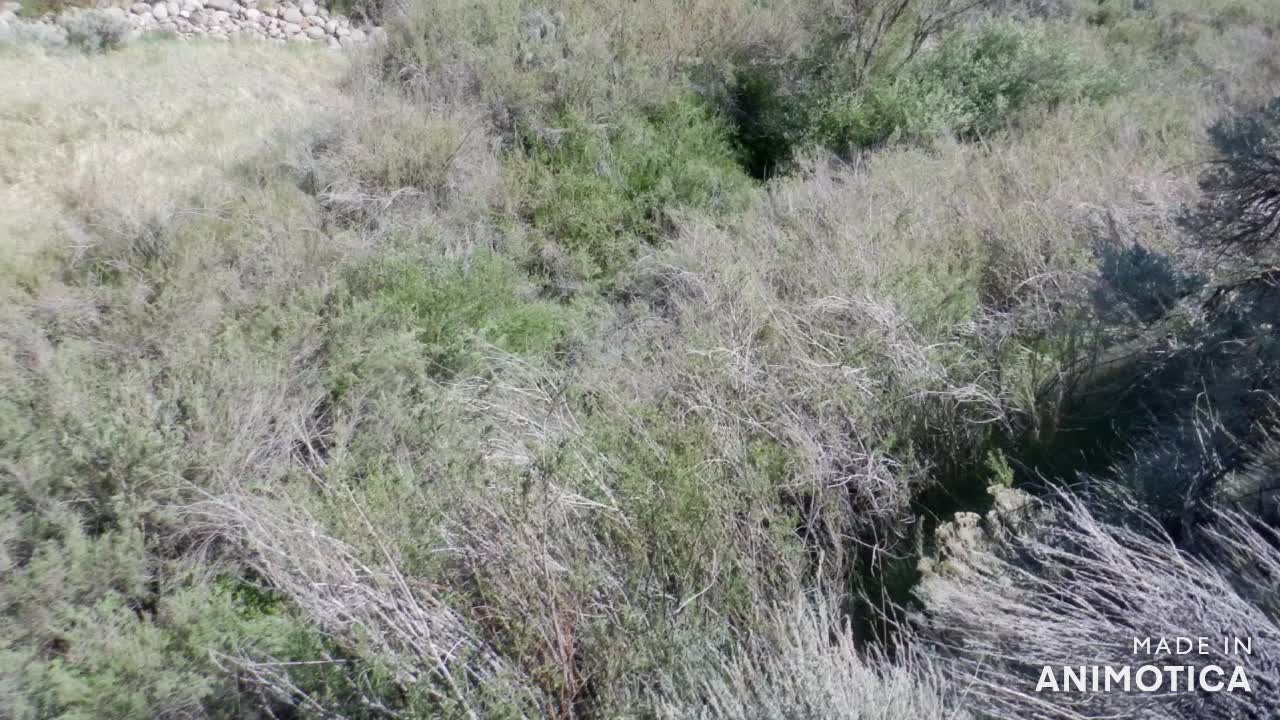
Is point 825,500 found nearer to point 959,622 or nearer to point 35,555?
point 959,622

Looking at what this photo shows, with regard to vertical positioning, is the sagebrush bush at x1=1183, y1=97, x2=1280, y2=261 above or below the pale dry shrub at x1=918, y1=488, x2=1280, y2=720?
above

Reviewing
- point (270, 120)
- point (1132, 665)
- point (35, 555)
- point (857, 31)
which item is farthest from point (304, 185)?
point (1132, 665)

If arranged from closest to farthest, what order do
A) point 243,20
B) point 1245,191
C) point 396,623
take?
point 396,623, point 1245,191, point 243,20

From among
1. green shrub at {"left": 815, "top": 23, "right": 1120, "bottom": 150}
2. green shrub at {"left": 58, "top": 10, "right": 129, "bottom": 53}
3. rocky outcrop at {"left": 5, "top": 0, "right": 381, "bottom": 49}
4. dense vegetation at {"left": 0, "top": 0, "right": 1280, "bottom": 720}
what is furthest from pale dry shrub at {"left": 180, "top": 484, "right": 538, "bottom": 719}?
green shrub at {"left": 58, "top": 10, "right": 129, "bottom": 53}

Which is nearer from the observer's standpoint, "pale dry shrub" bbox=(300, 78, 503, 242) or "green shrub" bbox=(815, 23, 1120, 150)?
"pale dry shrub" bbox=(300, 78, 503, 242)

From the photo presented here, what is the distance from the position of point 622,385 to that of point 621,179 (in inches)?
167

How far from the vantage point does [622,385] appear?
4988 millimetres

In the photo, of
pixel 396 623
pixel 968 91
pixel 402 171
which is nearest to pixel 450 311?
pixel 402 171

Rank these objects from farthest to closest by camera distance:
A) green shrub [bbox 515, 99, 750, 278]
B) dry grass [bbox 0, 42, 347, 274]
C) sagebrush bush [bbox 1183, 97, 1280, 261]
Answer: green shrub [bbox 515, 99, 750, 278], dry grass [bbox 0, 42, 347, 274], sagebrush bush [bbox 1183, 97, 1280, 261]

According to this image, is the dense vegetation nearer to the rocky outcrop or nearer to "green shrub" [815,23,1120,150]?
"green shrub" [815,23,1120,150]

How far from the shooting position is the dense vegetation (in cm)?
269

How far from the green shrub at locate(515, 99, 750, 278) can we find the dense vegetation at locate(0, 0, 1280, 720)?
5 cm

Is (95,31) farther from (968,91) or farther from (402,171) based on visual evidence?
(968,91)

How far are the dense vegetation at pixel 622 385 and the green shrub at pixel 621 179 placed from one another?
5cm
